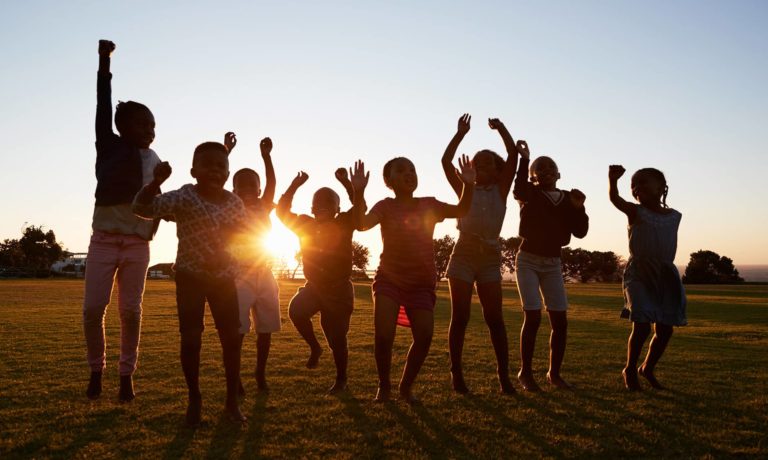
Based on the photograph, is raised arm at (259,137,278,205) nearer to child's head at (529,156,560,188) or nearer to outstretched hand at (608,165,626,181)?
child's head at (529,156,560,188)

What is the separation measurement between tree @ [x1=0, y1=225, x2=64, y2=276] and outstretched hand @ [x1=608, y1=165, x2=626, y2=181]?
97.8 meters

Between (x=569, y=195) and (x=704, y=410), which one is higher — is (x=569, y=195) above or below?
above

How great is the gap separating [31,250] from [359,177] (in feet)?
323

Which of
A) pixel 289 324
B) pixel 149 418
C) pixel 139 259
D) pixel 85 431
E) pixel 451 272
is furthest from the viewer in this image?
pixel 289 324

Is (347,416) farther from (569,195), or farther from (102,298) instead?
(569,195)

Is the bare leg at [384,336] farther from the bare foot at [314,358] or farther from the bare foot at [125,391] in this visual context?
the bare foot at [125,391]

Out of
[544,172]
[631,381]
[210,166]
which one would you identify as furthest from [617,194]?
[210,166]

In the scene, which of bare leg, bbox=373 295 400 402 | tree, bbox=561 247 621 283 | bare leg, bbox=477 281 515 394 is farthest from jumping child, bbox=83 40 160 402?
tree, bbox=561 247 621 283

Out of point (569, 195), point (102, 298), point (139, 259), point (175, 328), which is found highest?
point (569, 195)

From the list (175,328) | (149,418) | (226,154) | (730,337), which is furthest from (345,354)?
(730,337)

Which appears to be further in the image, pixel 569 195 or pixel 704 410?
pixel 569 195

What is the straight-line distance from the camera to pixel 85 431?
400 centimetres

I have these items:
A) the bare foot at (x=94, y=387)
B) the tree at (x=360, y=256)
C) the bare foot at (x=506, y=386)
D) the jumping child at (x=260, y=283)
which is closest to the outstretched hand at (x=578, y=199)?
the bare foot at (x=506, y=386)

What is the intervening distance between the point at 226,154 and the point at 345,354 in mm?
2320
